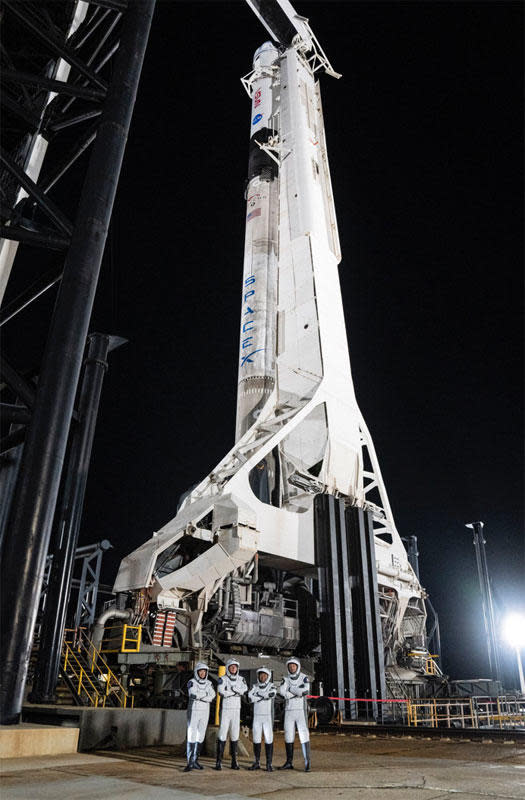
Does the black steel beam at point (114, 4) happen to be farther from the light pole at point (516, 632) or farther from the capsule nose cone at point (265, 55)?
the light pole at point (516, 632)

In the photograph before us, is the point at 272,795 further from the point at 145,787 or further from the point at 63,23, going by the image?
the point at 63,23

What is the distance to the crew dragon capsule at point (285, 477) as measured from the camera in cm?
1576

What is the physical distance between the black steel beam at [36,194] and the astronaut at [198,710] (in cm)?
615

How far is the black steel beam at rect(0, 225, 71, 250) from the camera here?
7.47 meters

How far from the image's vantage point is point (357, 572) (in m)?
17.2

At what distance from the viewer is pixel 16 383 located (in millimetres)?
7078

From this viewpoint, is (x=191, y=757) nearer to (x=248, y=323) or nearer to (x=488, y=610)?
(x=248, y=323)

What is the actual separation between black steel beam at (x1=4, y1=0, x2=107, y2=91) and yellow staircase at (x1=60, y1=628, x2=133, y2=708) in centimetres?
1181

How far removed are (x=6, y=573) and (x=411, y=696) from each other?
1619cm

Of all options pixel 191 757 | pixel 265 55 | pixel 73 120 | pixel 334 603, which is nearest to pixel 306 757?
pixel 191 757

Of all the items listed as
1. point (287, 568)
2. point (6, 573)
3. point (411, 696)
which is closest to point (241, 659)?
point (287, 568)

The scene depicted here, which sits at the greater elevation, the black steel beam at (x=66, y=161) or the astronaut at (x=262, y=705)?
the black steel beam at (x=66, y=161)

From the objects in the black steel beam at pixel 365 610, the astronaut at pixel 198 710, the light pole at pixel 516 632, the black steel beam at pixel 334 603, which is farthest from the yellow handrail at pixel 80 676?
the light pole at pixel 516 632

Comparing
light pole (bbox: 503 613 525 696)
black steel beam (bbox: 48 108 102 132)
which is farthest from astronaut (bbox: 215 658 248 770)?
light pole (bbox: 503 613 525 696)
